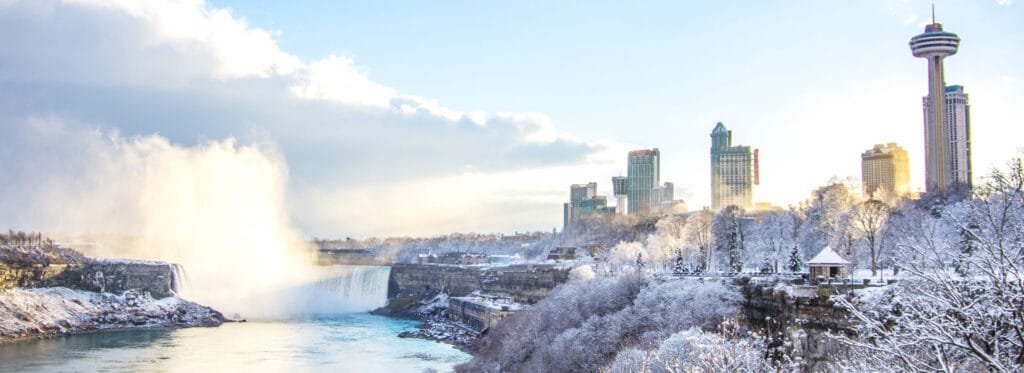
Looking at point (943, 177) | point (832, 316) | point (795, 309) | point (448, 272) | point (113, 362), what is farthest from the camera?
point (943, 177)

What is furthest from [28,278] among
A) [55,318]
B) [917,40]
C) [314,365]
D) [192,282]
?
[917,40]

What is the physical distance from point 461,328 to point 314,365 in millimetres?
24458

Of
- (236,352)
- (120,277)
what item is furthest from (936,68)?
A: (120,277)

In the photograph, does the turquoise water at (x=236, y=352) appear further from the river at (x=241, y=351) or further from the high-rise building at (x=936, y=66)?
the high-rise building at (x=936, y=66)

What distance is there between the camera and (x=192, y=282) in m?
99.3

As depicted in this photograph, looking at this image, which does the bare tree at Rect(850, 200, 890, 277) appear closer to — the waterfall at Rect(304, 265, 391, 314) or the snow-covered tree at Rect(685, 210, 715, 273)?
the snow-covered tree at Rect(685, 210, 715, 273)

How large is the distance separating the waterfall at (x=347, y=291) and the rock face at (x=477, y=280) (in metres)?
1.95

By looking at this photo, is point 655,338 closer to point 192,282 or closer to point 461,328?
point 461,328

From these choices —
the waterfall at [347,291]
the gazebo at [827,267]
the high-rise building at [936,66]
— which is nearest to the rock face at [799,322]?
the gazebo at [827,267]

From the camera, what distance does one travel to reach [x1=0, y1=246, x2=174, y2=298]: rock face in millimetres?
78000

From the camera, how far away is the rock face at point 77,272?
256 feet

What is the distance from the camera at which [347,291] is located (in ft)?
363

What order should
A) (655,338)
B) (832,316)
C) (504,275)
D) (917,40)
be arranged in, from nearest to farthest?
(832,316) → (655,338) → (504,275) → (917,40)

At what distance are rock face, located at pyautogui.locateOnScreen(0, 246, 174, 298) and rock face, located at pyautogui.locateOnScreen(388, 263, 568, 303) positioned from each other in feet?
105
